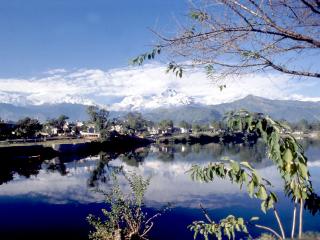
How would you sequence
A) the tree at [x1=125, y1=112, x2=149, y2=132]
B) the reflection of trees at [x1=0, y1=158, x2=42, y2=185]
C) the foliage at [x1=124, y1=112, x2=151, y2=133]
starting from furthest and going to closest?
the tree at [x1=125, y1=112, x2=149, y2=132] → the foliage at [x1=124, y1=112, x2=151, y2=133] → the reflection of trees at [x1=0, y1=158, x2=42, y2=185]

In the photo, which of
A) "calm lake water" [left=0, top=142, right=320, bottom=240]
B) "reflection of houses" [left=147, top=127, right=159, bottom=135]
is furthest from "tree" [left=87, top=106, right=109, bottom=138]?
"reflection of houses" [left=147, top=127, right=159, bottom=135]

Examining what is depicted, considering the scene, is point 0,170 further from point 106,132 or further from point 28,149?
point 106,132

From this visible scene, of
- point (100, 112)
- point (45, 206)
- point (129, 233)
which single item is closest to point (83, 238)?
point (129, 233)

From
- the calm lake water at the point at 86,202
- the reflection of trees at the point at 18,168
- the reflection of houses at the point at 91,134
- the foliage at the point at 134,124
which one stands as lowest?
the calm lake water at the point at 86,202

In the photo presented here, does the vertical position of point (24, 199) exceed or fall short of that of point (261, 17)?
it falls short

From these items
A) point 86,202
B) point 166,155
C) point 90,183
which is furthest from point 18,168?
point 166,155

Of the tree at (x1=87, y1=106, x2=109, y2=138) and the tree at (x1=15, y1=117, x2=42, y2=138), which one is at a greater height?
the tree at (x1=87, y1=106, x2=109, y2=138)

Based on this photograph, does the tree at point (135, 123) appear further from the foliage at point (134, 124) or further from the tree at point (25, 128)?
the tree at point (25, 128)

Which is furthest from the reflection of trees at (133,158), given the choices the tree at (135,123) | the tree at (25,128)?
the tree at (135,123)

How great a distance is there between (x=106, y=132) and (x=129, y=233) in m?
90.8

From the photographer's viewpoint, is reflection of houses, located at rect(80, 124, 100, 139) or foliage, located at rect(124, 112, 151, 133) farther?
foliage, located at rect(124, 112, 151, 133)

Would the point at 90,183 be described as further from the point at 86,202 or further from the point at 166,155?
the point at 166,155

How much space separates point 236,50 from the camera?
634 centimetres

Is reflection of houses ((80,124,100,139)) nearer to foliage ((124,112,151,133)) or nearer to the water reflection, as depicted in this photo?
foliage ((124,112,151,133))
